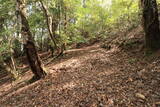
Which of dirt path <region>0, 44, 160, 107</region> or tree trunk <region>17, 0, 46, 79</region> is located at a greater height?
tree trunk <region>17, 0, 46, 79</region>

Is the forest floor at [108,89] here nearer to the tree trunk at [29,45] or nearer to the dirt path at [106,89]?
the dirt path at [106,89]

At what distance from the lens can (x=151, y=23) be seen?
5.09 m

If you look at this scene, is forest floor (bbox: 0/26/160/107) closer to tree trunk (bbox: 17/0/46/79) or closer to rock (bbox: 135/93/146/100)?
rock (bbox: 135/93/146/100)

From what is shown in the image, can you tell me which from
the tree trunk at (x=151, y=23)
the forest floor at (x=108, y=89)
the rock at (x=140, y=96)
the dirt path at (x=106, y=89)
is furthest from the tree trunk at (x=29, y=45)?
the tree trunk at (x=151, y=23)

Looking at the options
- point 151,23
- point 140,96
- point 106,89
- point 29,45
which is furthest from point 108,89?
point 29,45

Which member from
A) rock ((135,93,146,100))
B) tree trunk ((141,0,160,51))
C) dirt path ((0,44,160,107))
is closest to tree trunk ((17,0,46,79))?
dirt path ((0,44,160,107))

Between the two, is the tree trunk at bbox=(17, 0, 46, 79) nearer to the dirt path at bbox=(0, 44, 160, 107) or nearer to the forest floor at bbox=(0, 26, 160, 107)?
the forest floor at bbox=(0, 26, 160, 107)

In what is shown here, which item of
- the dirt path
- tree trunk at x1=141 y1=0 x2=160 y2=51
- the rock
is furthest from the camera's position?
tree trunk at x1=141 y1=0 x2=160 y2=51

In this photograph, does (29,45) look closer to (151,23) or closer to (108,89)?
(108,89)

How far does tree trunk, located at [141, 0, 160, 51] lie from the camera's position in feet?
16.4

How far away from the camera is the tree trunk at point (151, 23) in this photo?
16.4 feet

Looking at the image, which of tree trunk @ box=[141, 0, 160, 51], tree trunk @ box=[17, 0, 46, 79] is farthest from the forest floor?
tree trunk @ box=[17, 0, 46, 79]

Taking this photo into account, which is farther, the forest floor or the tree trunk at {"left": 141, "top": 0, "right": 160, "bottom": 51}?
the tree trunk at {"left": 141, "top": 0, "right": 160, "bottom": 51}

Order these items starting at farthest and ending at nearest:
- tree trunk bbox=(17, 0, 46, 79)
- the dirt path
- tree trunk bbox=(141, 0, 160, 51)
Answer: tree trunk bbox=(17, 0, 46, 79), tree trunk bbox=(141, 0, 160, 51), the dirt path
